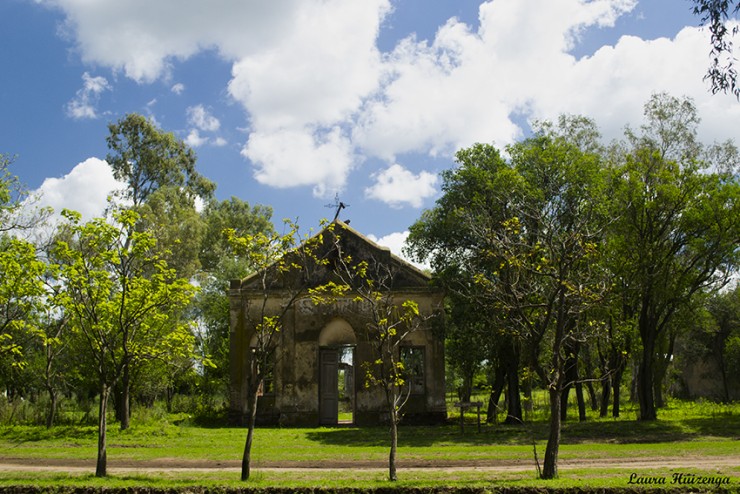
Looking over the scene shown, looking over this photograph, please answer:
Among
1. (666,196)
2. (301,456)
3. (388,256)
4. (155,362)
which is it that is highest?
(666,196)

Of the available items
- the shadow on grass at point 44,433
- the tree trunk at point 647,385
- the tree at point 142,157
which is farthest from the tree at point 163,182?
the tree trunk at point 647,385

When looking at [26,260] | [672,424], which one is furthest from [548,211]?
[26,260]

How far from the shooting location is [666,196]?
25109mm

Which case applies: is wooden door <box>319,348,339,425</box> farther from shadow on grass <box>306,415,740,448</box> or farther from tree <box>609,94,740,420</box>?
tree <box>609,94,740,420</box>

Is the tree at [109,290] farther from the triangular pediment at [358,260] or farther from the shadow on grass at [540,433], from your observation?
the triangular pediment at [358,260]

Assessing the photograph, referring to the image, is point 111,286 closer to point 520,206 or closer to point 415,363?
point 520,206

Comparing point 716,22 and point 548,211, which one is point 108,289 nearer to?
point 716,22

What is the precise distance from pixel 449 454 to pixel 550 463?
197 inches

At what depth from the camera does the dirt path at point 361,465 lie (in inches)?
569

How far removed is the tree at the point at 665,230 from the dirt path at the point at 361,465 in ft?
34.3

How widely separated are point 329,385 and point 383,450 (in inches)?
409

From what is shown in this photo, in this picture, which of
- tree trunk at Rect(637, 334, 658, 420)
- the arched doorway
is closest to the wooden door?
the arched doorway

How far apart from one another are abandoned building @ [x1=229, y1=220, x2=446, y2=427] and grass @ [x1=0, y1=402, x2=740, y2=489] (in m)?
1.92

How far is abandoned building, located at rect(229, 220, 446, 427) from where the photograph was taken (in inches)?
1085
